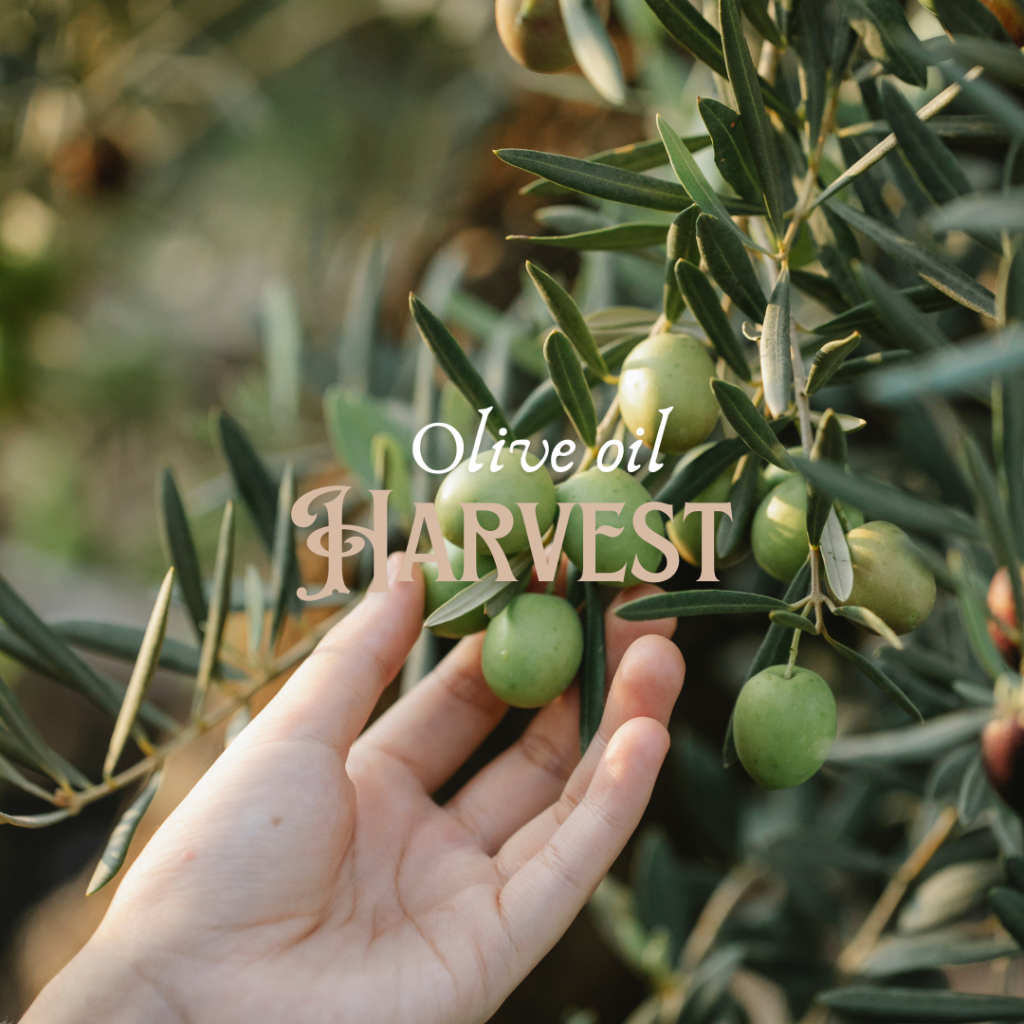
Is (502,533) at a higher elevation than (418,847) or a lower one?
higher

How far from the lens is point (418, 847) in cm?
85

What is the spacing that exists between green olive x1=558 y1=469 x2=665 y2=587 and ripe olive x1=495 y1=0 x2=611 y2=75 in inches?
15.6

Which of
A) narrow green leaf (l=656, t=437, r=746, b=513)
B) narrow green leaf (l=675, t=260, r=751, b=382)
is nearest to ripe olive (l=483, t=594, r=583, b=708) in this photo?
narrow green leaf (l=656, t=437, r=746, b=513)

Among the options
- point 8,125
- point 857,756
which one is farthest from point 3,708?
point 8,125

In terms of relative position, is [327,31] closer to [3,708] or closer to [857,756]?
[3,708]

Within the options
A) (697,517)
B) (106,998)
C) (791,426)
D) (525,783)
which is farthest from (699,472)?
(106,998)

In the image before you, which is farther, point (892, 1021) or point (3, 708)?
point (892, 1021)

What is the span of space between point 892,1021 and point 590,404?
738 millimetres

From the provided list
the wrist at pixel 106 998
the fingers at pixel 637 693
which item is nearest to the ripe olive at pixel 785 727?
the fingers at pixel 637 693

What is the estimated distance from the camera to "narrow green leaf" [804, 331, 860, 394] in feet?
1.57

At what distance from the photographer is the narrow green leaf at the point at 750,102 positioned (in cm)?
49

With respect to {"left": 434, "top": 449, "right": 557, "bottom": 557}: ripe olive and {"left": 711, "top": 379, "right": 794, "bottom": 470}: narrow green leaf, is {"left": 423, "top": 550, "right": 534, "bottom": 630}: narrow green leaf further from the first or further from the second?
{"left": 711, "top": 379, "right": 794, "bottom": 470}: narrow green leaf

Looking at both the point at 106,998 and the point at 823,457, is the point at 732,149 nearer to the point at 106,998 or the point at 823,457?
the point at 823,457

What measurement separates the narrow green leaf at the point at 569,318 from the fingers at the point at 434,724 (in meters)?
0.41
